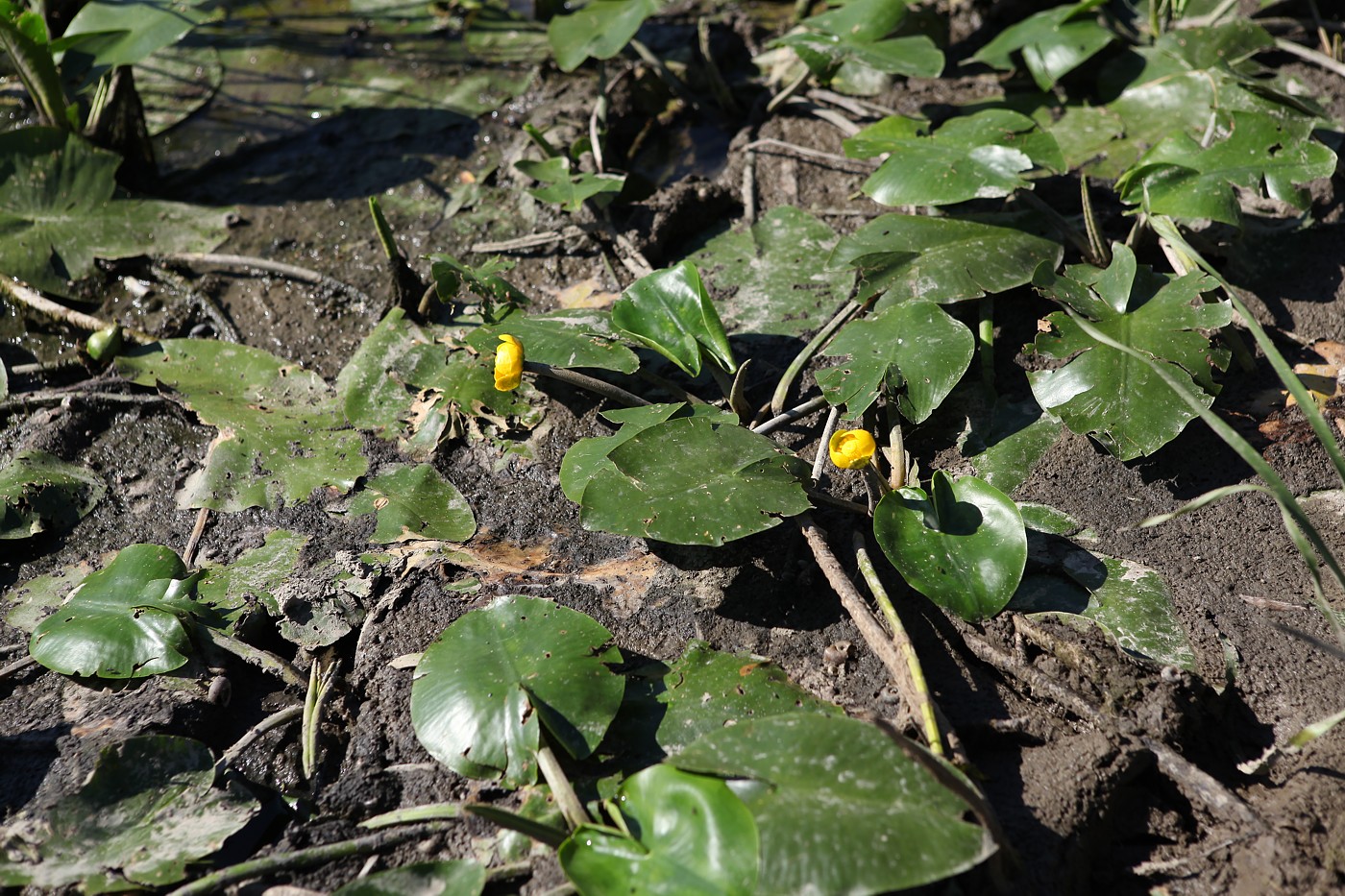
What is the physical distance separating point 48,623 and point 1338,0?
366 cm

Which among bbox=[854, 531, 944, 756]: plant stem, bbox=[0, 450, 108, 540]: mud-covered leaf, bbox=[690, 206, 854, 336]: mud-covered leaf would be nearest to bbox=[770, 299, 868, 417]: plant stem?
bbox=[690, 206, 854, 336]: mud-covered leaf

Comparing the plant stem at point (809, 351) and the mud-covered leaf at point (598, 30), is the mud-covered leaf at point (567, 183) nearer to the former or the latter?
the mud-covered leaf at point (598, 30)

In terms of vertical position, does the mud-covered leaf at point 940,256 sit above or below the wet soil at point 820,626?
above

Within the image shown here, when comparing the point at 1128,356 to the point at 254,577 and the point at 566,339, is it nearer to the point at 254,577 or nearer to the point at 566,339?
the point at 566,339

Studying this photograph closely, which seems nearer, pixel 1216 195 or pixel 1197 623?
pixel 1197 623

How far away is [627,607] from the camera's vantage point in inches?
63.0

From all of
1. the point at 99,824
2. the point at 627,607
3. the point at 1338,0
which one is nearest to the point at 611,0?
the point at 627,607

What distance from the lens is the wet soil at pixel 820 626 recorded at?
1252 mm

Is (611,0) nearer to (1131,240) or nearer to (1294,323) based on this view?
(1131,240)

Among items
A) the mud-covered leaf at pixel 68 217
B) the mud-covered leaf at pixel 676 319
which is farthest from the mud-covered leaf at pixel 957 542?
the mud-covered leaf at pixel 68 217

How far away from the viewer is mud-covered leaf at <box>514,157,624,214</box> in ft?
7.45

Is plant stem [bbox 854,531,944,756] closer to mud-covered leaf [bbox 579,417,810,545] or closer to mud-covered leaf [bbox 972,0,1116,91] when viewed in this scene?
mud-covered leaf [bbox 579,417,810,545]

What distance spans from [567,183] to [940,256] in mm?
966

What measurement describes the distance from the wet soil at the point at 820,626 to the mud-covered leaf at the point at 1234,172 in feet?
0.64
